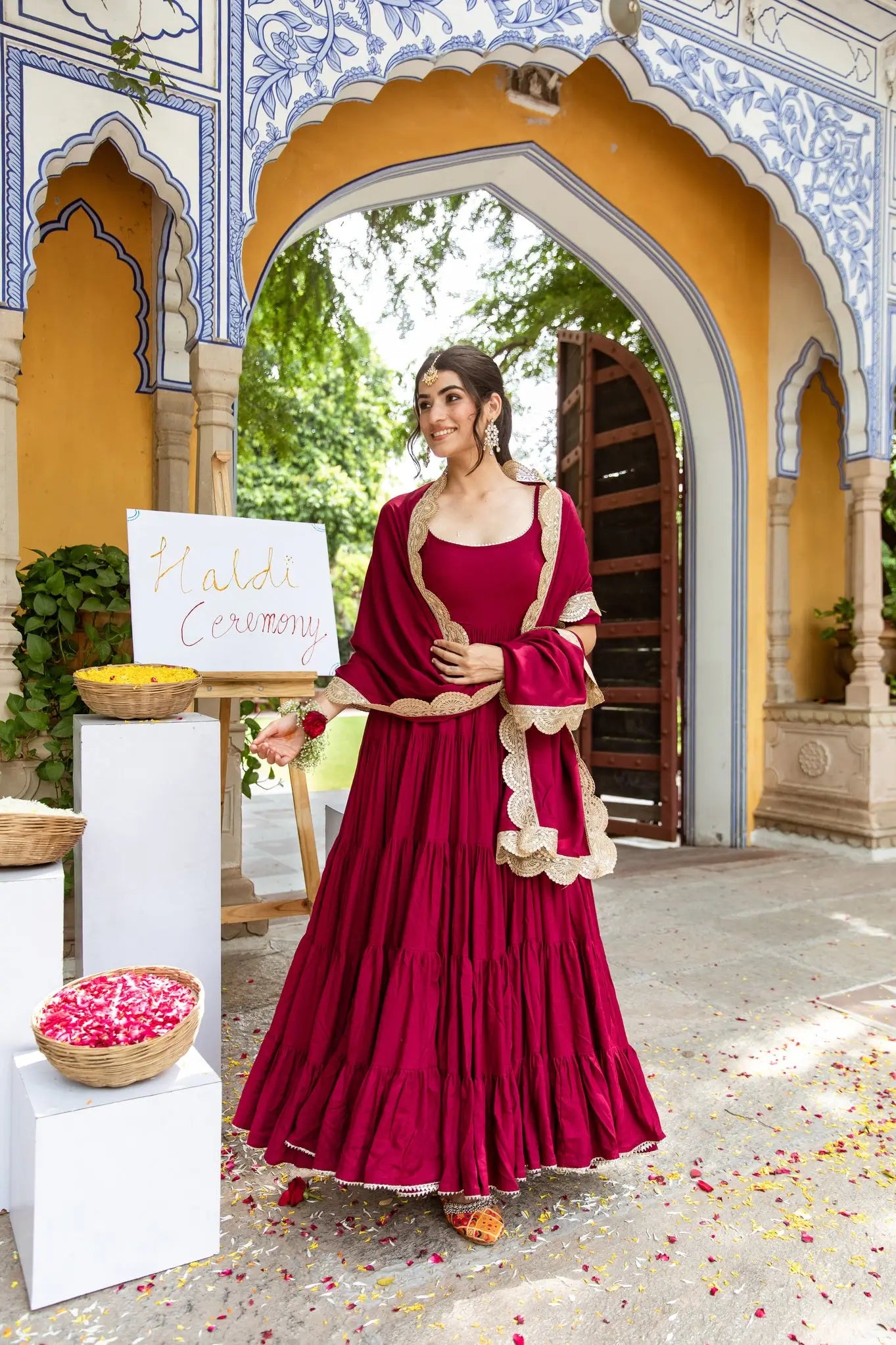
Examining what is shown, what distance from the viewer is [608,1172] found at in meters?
1.94

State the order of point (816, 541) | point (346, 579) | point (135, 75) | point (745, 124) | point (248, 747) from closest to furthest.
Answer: point (135, 75)
point (248, 747)
point (745, 124)
point (816, 541)
point (346, 579)

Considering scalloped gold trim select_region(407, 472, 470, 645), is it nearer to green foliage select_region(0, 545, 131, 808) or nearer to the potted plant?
green foliage select_region(0, 545, 131, 808)

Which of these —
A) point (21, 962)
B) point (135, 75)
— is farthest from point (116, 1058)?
point (135, 75)

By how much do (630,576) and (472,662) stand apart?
406cm

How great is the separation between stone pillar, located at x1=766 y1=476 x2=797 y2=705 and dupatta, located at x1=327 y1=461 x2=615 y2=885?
151 inches

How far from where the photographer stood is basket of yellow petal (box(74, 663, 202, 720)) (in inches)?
82.0

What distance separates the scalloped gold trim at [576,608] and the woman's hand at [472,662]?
18 cm

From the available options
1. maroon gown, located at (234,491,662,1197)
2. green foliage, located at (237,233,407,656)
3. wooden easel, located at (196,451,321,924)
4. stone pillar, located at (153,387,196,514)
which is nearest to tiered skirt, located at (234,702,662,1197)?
maroon gown, located at (234,491,662,1197)

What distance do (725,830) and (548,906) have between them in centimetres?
386

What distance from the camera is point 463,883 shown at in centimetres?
176

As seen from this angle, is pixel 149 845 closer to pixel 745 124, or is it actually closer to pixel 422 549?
pixel 422 549

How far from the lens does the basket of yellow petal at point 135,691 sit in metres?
2.08

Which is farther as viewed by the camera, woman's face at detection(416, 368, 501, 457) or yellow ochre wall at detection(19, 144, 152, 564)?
yellow ochre wall at detection(19, 144, 152, 564)

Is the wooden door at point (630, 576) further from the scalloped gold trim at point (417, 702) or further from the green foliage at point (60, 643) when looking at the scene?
the scalloped gold trim at point (417, 702)
